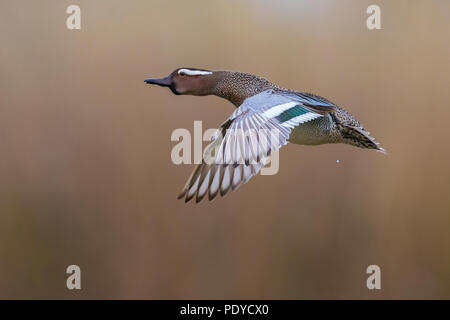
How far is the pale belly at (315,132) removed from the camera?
1.63 m

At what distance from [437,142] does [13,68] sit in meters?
1.76

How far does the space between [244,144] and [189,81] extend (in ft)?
1.74

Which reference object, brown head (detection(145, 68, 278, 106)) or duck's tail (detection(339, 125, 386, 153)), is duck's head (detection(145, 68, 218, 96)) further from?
duck's tail (detection(339, 125, 386, 153))

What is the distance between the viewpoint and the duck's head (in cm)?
187

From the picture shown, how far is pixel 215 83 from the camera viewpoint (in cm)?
195

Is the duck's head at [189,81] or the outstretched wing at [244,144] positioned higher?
the duck's head at [189,81]

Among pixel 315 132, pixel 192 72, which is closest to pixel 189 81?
pixel 192 72

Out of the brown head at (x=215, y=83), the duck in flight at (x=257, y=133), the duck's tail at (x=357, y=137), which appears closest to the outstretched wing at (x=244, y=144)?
the duck in flight at (x=257, y=133)

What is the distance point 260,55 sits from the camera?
252 centimetres

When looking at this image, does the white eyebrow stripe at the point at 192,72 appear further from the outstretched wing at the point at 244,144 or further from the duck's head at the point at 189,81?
the outstretched wing at the point at 244,144

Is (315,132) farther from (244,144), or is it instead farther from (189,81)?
(189,81)

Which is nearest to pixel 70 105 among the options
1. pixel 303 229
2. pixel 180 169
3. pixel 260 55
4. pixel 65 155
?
pixel 65 155

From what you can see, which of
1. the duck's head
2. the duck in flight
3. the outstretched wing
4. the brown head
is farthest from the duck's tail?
the duck's head

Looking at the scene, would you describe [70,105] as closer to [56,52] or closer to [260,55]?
[56,52]
